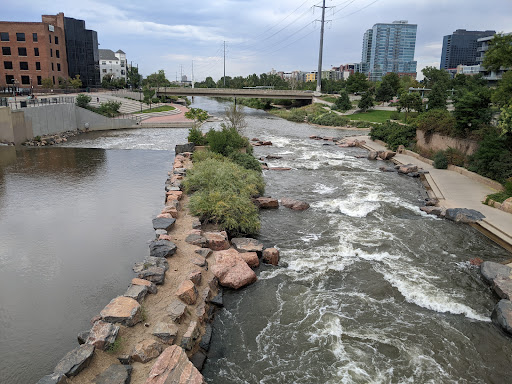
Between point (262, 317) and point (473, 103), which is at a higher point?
point (473, 103)

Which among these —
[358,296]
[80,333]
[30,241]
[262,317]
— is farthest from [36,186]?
[358,296]

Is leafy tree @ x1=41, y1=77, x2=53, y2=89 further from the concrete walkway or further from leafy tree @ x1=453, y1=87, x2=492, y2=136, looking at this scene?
leafy tree @ x1=453, y1=87, x2=492, y2=136

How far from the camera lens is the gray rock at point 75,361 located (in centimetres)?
654

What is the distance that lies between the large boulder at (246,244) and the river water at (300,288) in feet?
2.89

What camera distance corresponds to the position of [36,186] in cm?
1902

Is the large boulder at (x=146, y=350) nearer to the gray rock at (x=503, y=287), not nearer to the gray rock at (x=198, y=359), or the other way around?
the gray rock at (x=198, y=359)

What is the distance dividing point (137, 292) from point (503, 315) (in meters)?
8.96

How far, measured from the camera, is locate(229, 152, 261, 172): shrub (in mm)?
23453

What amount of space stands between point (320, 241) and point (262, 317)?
17.4ft

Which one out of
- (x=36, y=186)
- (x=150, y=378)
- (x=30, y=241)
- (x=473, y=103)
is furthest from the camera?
(x=473, y=103)

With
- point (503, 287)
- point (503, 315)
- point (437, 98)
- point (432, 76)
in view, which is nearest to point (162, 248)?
point (503, 315)

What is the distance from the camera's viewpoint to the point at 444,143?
28984mm

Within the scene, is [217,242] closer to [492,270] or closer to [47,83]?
[492,270]

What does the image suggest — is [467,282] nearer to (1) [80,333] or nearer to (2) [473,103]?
(1) [80,333]
